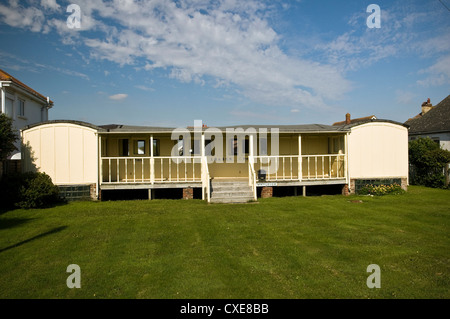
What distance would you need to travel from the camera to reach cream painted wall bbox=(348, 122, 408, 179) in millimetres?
13469

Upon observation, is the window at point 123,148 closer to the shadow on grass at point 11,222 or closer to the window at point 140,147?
the window at point 140,147

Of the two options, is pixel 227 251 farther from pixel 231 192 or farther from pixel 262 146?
pixel 262 146

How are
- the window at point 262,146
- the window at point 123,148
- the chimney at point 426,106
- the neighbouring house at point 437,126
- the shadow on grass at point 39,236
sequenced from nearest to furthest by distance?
the shadow on grass at point 39,236 < the window at point 123,148 < the window at point 262,146 < the neighbouring house at point 437,126 < the chimney at point 426,106

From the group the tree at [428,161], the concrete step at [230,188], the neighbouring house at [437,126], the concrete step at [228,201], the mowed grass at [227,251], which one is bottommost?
the mowed grass at [227,251]

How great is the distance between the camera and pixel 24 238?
6836mm

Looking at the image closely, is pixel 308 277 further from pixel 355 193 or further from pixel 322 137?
pixel 322 137

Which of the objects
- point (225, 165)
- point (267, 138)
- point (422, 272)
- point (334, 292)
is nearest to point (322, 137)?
point (267, 138)

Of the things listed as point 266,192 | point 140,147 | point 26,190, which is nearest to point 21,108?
point 140,147

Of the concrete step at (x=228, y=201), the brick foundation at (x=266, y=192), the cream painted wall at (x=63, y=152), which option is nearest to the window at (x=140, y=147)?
the cream painted wall at (x=63, y=152)

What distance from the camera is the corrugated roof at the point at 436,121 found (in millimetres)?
19469

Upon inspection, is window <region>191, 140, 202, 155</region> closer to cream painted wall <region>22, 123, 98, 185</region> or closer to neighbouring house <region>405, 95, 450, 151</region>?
cream painted wall <region>22, 123, 98, 185</region>

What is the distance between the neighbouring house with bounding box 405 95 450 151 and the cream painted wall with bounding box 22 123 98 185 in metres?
19.0

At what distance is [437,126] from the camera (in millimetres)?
19844

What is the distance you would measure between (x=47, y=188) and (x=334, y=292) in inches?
436
